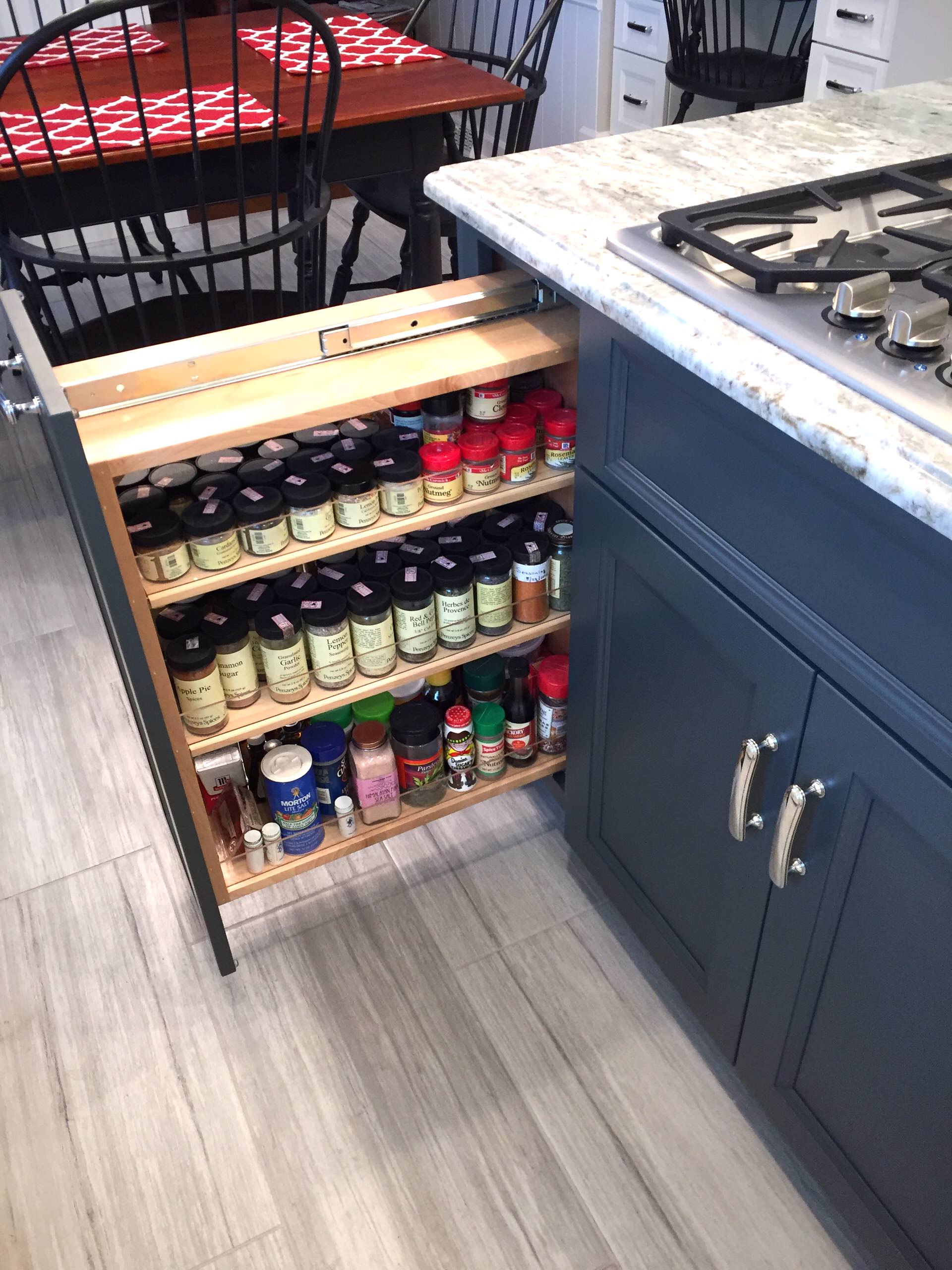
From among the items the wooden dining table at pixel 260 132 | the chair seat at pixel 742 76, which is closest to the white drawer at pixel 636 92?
the chair seat at pixel 742 76

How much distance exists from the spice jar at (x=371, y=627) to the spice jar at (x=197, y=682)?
17 cm

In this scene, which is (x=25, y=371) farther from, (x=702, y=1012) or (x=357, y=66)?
(x=357, y=66)

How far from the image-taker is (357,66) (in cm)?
209

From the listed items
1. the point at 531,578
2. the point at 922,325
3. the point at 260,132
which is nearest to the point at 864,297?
the point at 922,325

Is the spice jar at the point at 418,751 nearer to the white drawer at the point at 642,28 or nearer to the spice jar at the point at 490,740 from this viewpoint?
the spice jar at the point at 490,740

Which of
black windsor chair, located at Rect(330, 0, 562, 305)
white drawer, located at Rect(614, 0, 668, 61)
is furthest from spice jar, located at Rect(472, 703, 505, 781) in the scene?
white drawer, located at Rect(614, 0, 668, 61)

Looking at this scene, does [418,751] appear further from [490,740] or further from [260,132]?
[260,132]

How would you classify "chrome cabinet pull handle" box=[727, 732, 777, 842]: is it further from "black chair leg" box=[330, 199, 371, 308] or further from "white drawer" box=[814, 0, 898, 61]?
"white drawer" box=[814, 0, 898, 61]

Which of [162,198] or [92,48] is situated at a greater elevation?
[92,48]

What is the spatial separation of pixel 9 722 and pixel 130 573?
0.93 meters

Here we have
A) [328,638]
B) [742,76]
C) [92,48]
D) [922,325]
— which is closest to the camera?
[922,325]

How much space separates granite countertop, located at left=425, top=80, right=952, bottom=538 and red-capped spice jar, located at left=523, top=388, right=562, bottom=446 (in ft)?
0.75

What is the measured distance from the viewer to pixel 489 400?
118 centimetres

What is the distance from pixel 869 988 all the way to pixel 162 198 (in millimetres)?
1681
